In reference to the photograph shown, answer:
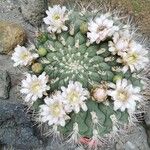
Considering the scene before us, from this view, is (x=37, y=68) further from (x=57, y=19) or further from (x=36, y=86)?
(x=57, y=19)

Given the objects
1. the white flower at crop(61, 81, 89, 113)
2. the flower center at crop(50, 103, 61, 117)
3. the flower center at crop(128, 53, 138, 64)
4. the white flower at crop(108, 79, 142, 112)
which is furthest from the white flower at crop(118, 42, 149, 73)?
the flower center at crop(50, 103, 61, 117)

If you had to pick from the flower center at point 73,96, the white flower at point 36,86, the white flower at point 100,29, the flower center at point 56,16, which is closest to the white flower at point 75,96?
the flower center at point 73,96

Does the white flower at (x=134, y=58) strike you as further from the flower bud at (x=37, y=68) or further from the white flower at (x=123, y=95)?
the flower bud at (x=37, y=68)

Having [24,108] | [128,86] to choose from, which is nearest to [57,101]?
[128,86]

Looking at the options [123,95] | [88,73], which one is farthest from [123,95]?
[88,73]

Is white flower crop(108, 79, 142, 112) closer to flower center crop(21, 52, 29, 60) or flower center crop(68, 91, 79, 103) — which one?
flower center crop(68, 91, 79, 103)

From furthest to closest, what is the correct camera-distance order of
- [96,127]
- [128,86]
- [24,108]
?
[24,108] < [96,127] < [128,86]

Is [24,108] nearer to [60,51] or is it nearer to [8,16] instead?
[8,16]

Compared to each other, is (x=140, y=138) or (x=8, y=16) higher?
(x=8, y=16)
